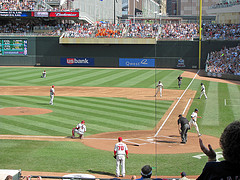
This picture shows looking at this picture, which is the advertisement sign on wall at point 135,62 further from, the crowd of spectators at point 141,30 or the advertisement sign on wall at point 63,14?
the advertisement sign on wall at point 63,14

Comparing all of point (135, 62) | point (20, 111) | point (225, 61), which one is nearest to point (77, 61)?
point (135, 62)

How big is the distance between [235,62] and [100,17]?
45433mm

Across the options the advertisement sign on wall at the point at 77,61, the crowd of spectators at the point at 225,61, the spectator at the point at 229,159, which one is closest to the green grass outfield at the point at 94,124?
the crowd of spectators at the point at 225,61

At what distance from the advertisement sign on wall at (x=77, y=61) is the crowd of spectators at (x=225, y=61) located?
726 inches

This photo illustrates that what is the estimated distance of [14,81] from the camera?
4153 cm

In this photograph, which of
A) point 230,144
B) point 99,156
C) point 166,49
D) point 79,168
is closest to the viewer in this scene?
point 230,144

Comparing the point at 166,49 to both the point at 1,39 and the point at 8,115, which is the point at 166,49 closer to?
the point at 1,39

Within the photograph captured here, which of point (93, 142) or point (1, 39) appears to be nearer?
point (93, 142)

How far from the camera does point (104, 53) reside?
57250mm

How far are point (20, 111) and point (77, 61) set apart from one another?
3446 cm

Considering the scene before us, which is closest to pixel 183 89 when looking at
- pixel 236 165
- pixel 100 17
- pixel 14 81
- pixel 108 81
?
pixel 108 81

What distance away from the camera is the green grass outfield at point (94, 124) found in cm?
1272

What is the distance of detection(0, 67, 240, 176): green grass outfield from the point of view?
12719mm

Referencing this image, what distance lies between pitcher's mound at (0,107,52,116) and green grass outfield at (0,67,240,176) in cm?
89
